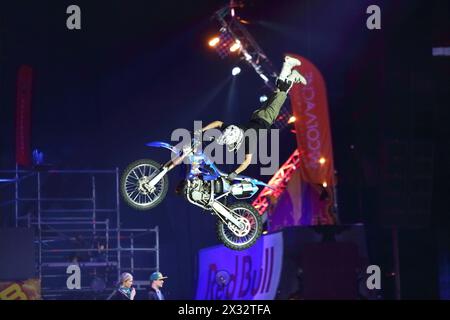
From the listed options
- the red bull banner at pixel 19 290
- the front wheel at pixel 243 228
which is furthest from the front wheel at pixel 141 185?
the red bull banner at pixel 19 290

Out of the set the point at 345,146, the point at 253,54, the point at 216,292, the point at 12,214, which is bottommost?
the point at 216,292

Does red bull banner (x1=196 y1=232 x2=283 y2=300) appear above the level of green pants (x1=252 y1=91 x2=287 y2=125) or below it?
below

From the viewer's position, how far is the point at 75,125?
27531 mm

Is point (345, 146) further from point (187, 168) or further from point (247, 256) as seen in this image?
point (187, 168)

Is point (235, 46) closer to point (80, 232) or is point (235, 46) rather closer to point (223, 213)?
point (80, 232)

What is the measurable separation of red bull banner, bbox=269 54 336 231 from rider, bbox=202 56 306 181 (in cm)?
685

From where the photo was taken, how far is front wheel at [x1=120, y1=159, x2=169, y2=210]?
47.9 ft

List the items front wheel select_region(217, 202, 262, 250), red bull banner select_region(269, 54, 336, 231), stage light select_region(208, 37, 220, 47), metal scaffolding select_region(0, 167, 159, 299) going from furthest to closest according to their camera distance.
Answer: metal scaffolding select_region(0, 167, 159, 299)
stage light select_region(208, 37, 220, 47)
red bull banner select_region(269, 54, 336, 231)
front wheel select_region(217, 202, 262, 250)

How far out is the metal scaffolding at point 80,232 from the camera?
26547mm

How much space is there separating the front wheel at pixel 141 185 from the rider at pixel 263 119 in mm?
1112

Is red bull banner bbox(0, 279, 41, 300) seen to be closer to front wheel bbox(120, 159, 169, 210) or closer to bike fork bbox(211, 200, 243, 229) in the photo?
front wheel bbox(120, 159, 169, 210)

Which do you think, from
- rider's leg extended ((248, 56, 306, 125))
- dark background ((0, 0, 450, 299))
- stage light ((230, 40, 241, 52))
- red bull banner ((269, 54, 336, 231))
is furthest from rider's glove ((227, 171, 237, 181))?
dark background ((0, 0, 450, 299))
